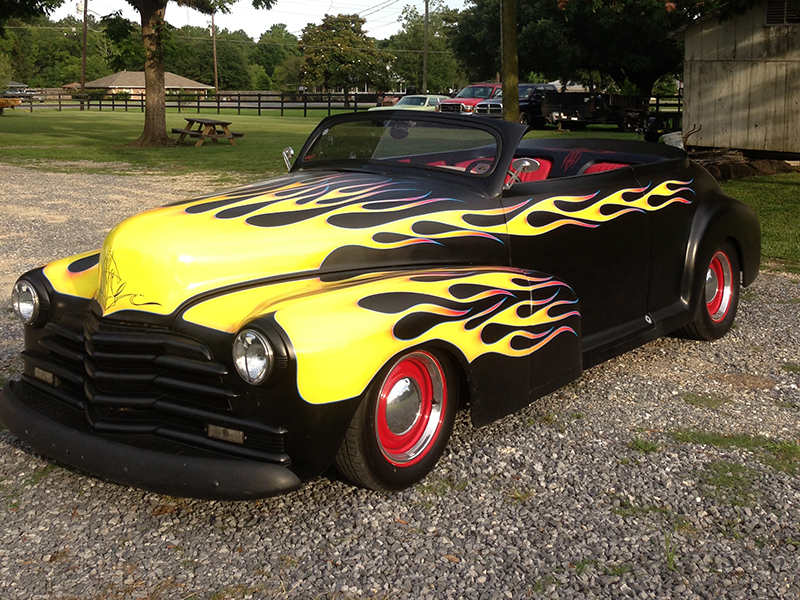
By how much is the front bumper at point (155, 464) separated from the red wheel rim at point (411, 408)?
1.74ft

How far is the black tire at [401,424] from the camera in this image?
10.6 ft

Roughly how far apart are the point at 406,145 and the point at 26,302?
210 centimetres

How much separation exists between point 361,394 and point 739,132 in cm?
1408

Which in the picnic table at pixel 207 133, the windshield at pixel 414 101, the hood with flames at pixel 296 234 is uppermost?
the windshield at pixel 414 101

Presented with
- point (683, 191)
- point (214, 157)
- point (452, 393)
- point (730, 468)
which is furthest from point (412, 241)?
point (214, 157)

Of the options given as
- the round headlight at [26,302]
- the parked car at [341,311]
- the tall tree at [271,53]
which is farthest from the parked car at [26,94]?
A: the parked car at [341,311]

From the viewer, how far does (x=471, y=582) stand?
2826mm

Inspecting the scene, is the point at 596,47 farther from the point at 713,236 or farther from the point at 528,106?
the point at 713,236

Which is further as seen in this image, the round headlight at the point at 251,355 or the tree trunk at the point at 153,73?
the tree trunk at the point at 153,73

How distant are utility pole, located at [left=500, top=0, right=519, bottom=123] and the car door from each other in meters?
7.02

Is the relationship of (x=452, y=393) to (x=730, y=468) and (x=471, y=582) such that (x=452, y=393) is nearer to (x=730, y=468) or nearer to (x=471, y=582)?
(x=471, y=582)

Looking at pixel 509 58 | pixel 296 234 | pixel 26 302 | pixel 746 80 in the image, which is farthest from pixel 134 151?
pixel 296 234

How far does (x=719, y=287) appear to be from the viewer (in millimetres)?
5660

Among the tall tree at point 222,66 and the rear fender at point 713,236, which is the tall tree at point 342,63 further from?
the rear fender at point 713,236
